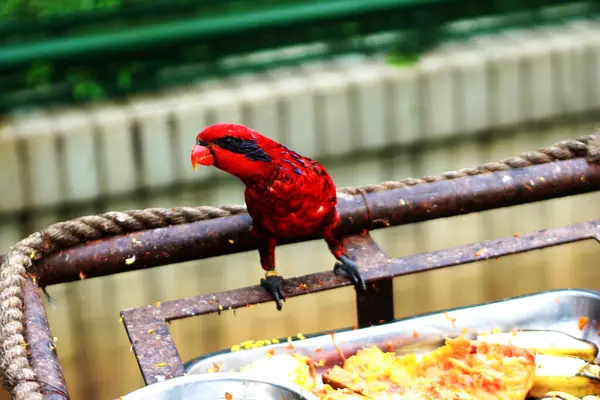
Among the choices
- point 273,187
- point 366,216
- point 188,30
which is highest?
point 188,30

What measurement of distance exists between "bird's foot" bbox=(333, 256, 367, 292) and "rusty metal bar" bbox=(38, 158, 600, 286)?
13 cm

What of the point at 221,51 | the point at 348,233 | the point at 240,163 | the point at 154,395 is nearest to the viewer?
the point at 154,395

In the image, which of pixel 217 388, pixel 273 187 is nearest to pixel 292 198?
pixel 273 187

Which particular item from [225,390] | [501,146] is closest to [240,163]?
[225,390]

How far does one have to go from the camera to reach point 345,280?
1.38 meters

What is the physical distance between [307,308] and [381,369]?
1.54 m

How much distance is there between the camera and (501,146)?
9.12 ft

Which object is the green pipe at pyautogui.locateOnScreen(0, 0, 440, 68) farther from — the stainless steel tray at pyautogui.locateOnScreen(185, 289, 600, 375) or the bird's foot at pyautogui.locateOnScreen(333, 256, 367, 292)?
the stainless steel tray at pyautogui.locateOnScreen(185, 289, 600, 375)

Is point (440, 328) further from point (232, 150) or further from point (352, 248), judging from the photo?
point (232, 150)

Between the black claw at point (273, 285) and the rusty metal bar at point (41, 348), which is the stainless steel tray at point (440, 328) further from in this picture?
the rusty metal bar at point (41, 348)

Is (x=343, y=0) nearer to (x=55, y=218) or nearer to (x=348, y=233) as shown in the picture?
(x=55, y=218)

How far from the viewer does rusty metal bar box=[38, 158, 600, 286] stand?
1.43 m

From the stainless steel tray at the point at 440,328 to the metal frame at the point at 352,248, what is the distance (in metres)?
0.08

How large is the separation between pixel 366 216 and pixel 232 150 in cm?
34
